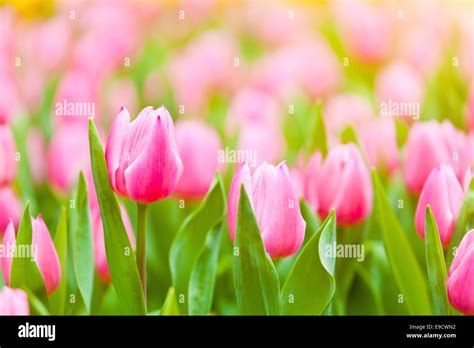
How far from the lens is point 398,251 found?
2.03 feet

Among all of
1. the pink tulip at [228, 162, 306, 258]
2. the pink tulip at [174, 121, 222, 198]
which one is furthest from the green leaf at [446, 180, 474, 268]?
the pink tulip at [174, 121, 222, 198]

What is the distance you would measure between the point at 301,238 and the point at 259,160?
21 centimetres

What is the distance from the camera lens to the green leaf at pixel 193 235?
0.62 metres

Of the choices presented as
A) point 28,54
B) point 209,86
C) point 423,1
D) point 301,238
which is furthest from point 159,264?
point 423,1

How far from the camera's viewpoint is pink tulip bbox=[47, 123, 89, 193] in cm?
76

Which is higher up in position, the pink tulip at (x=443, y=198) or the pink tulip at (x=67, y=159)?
the pink tulip at (x=67, y=159)

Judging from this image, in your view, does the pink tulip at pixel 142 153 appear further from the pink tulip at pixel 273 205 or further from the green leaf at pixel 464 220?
the green leaf at pixel 464 220

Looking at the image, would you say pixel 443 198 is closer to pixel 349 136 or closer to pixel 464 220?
pixel 464 220

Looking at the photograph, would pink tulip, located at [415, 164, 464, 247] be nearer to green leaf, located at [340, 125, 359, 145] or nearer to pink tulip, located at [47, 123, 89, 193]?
green leaf, located at [340, 125, 359, 145]

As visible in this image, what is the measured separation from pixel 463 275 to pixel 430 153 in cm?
16

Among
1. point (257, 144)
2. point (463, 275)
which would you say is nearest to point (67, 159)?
point (257, 144)

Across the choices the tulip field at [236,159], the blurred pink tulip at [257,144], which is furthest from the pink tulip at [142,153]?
the blurred pink tulip at [257,144]

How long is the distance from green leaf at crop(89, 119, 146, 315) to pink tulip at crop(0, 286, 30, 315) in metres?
0.07
